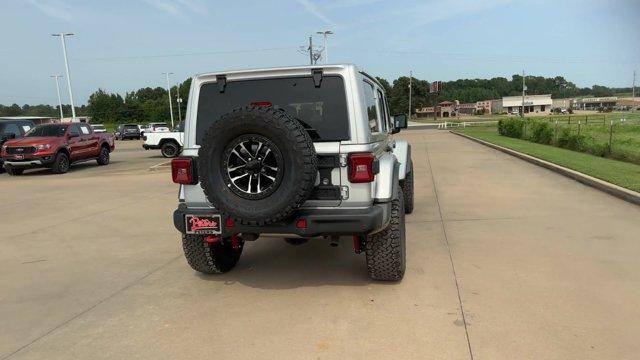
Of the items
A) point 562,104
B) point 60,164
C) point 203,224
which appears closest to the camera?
point 203,224

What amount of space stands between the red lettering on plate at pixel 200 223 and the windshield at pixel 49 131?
15052mm

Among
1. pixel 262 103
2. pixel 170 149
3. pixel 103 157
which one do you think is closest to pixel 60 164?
pixel 103 157

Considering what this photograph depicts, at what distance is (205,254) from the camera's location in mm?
4875

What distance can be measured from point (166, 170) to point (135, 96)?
126 metres

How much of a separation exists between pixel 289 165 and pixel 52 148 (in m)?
15.1

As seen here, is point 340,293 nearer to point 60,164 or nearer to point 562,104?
point 60,164

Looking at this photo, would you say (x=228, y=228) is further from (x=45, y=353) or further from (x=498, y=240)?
(x=498, y=240)

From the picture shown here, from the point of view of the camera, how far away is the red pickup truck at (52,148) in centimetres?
1605

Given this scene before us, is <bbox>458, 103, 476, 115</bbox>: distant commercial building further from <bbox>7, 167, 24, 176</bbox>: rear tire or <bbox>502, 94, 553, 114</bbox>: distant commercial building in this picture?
<bbox>7, 167, 24, 176</bbox>: rear tire

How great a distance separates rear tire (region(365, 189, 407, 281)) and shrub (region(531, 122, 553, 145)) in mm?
20216

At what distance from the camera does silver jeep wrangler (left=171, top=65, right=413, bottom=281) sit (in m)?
3.92

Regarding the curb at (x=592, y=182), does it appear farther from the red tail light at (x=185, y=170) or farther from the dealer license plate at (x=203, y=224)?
the red tail light at (x=185, y=170)

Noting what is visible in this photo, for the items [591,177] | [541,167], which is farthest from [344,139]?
[541,167]

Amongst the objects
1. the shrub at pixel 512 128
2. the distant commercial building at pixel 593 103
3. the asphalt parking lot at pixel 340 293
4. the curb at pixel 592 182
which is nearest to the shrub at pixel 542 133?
the shrub at pixel 512 128
